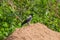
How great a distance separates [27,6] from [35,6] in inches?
21.8

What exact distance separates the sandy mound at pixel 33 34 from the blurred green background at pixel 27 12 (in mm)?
1674

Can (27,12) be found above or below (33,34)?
below

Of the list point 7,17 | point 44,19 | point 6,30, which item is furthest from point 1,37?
point 44,19

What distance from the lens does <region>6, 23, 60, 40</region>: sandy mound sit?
7.48 m

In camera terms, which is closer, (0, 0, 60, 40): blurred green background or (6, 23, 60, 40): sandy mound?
(6, 23, 60, 40): sandy mound

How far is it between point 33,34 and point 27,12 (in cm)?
467

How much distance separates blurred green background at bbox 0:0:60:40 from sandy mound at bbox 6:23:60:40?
1.67 m

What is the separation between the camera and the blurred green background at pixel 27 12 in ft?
35.3

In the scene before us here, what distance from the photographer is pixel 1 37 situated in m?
9.50

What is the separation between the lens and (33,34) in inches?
307

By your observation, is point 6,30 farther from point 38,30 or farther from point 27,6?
point 27,6

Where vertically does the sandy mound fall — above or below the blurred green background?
above

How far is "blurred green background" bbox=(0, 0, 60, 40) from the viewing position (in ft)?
35.3

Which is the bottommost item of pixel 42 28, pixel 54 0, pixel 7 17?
pixel 54 0
